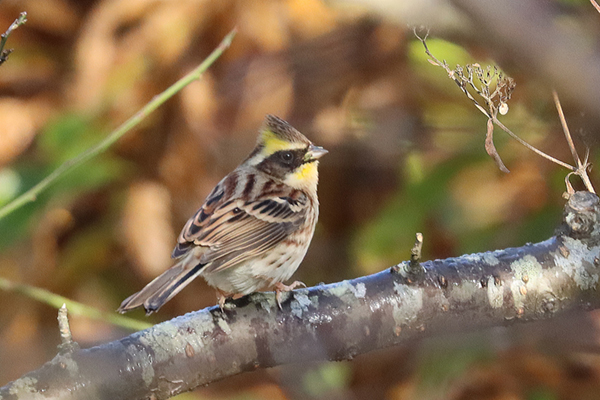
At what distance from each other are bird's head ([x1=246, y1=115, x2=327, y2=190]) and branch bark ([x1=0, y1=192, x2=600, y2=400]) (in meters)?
0.61

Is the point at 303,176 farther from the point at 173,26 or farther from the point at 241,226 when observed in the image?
the point at 173,26

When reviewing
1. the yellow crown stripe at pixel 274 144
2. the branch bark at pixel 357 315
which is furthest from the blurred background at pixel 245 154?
the branch bark at pixel 357 315

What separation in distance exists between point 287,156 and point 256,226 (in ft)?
0.96

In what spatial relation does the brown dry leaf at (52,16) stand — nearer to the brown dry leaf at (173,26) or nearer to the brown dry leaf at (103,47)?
the brown dry leaf at (103,47)

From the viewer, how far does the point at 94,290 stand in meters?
3.75

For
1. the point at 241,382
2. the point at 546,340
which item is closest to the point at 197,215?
the point at 546,340

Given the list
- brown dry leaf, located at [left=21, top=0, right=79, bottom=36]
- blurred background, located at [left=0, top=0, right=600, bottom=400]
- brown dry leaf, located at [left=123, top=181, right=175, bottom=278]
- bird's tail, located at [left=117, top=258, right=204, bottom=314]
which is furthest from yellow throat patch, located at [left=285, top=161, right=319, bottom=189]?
brown dry leaf, located at [left=21, top=0, right=79, bottom=36]

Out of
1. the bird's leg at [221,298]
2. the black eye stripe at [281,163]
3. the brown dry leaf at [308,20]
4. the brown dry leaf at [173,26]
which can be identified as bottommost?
the bird's leg at [221,298]

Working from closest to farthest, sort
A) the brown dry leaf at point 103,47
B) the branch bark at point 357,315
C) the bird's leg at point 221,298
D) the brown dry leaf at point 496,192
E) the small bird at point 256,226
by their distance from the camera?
the branch bark at point 357,315
the bird's leg at point 221,298
the small bird at point 256,226
the brown dry leaf at point 496,192
the brown dry leaf at point 103,47

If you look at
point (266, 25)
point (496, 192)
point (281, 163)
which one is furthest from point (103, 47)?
point (496, 192)

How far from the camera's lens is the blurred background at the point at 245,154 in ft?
10.8

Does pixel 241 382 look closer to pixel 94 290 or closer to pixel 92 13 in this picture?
pixel 94 290

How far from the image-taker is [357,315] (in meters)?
1.79

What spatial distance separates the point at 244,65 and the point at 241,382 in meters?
1.66
